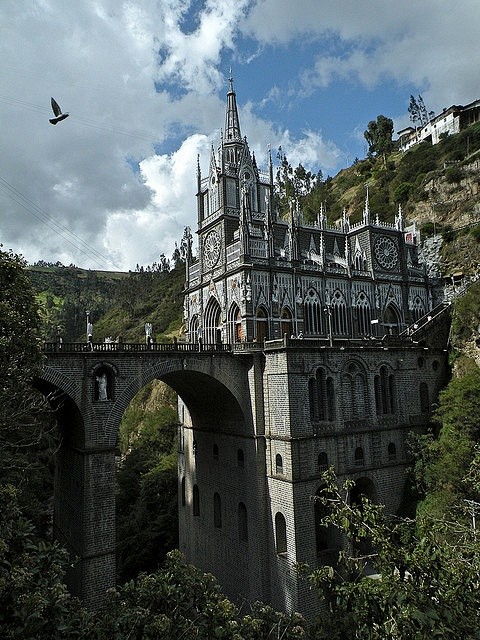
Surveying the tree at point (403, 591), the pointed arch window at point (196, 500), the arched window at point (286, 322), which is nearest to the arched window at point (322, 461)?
the arched window at point (286, 322)

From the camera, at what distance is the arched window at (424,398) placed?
1330 inches

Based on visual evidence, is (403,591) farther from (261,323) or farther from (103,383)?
(261,323)

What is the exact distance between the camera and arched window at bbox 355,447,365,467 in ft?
97.3

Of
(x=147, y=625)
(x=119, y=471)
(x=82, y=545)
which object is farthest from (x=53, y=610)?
(x=119, y=471)

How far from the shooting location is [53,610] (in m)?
9.93

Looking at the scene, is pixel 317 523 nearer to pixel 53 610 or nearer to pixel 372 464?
pixel 372 464

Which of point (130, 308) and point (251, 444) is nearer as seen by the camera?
point (251, 444)

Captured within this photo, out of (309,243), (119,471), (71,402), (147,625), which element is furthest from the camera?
(119,471)

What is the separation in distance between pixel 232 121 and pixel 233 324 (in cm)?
1888

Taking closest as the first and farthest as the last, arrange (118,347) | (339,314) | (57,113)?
(57,113) → (118,347) → (339,314)

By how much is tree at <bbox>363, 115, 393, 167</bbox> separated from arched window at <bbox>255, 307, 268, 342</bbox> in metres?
73.7

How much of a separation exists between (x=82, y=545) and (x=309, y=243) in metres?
26.8

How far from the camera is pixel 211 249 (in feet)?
124

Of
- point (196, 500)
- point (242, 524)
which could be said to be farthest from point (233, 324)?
point (196, 500)
